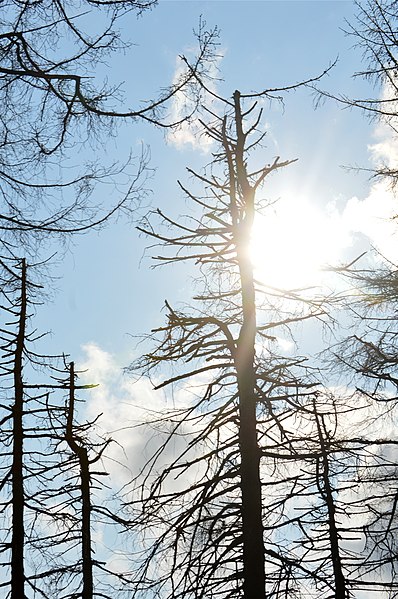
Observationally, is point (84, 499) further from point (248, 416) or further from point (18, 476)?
point (248, 416)

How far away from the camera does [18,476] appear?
12.3 meters

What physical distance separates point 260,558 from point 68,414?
5.20m

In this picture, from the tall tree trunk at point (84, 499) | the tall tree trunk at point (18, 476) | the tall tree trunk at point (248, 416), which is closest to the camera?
the tall tree trunk at point (248, 416)

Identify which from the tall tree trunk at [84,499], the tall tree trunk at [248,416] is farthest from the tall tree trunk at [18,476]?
the tall tree trunk at [248,416]

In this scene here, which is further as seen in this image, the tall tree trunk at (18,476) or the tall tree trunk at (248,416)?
the tall tree trunk at (18,476)

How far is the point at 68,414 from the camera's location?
35.5 ft

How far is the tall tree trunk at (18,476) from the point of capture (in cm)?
1151

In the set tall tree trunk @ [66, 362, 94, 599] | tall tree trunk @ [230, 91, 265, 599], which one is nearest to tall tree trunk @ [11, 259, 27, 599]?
tall tree trunk @ [66, 362, 94, 599]

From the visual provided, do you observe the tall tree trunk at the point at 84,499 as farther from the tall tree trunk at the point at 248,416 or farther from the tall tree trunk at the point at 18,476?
the tall tree trunk at the point at 248,416

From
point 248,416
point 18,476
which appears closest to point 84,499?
point 18,476

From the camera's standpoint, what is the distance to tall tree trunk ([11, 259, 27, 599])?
11508 millimetres

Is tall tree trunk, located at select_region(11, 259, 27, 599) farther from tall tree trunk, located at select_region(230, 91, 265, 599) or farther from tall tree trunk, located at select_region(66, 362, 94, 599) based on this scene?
tall tree trunk, located at select_region(230, 91, 265, 599)

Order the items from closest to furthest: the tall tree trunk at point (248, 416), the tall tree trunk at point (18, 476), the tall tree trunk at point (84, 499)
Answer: the tall tree trunk at point (248, 416) < the tall tree trunk at point (84, 499) < the tall tree trunk at point (18, 476)

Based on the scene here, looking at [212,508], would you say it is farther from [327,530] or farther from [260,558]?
[327,530]
